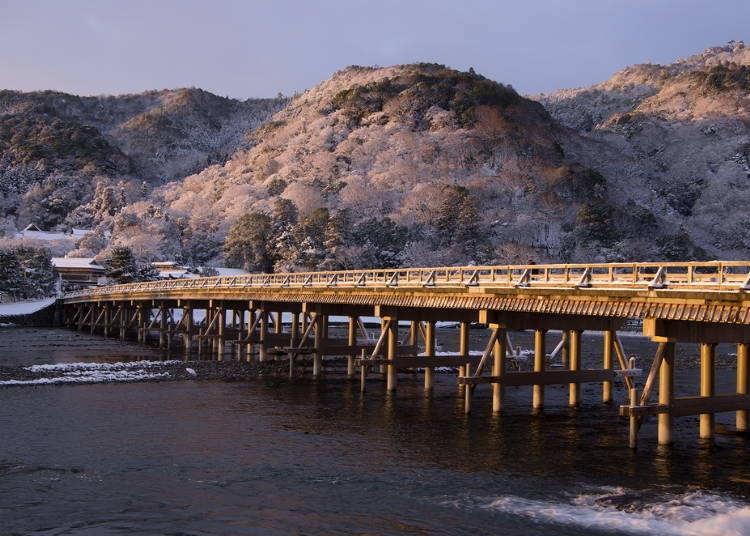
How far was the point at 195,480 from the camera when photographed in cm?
1861

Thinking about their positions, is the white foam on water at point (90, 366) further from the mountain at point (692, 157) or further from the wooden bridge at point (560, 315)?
the mountain at point (692, 157)

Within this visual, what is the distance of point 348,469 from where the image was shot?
19875mm

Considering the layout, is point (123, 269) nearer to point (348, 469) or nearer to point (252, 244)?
point (252, 244)

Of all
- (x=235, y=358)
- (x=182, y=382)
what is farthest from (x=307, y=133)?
(x=182, y=382)

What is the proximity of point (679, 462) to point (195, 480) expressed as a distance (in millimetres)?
12514

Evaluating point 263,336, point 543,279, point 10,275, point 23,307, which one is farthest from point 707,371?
point 10,275

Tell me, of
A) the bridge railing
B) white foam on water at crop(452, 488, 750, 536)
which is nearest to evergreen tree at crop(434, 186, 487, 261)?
the bridge railing

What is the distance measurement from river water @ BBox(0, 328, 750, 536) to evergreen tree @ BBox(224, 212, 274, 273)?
81.3 m

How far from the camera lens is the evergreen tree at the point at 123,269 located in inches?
3743

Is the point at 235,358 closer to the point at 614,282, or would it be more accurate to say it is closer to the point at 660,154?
the point at 614,282

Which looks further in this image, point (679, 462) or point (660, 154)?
point (660, 154)

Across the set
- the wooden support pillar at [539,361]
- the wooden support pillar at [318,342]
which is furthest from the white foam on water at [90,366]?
the wooden support pillar at [539,361]

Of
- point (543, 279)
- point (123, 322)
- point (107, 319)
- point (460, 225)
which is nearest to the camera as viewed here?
point (543, 279)

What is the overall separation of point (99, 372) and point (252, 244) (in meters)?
75.0
